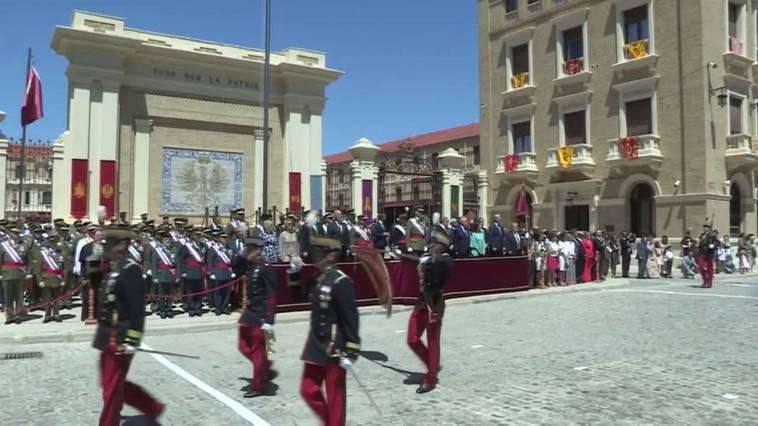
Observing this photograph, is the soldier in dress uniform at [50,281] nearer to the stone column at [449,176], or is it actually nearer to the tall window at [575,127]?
the stone column at [449,176]

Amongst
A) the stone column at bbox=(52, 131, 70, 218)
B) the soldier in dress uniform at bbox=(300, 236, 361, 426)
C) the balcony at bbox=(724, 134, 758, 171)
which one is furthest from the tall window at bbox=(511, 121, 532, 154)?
the soldier in dress uniform at bbox=(300, 236, 361, 426)

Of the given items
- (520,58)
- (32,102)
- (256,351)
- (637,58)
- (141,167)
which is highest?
(520,58)

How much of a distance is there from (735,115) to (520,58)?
38.5 ft

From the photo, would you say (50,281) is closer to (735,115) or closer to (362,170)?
(362,170)

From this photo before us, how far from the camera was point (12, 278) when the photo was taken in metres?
12.0

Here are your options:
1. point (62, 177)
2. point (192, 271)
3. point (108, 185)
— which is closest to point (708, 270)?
point (192, 271)

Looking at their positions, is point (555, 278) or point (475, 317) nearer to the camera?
point (475, 317)

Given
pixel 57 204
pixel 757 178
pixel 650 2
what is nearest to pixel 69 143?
pixel 57 204

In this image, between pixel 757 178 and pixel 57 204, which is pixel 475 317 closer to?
pixel 57 204

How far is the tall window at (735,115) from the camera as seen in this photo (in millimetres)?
28812

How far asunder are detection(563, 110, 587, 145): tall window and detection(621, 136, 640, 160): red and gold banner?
2.78 meters

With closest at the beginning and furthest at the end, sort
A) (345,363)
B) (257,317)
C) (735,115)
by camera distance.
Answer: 1. (345,363)
2. (257,317)
3. (735,115)

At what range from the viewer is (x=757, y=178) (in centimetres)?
3002

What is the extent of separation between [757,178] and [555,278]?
17038mm
